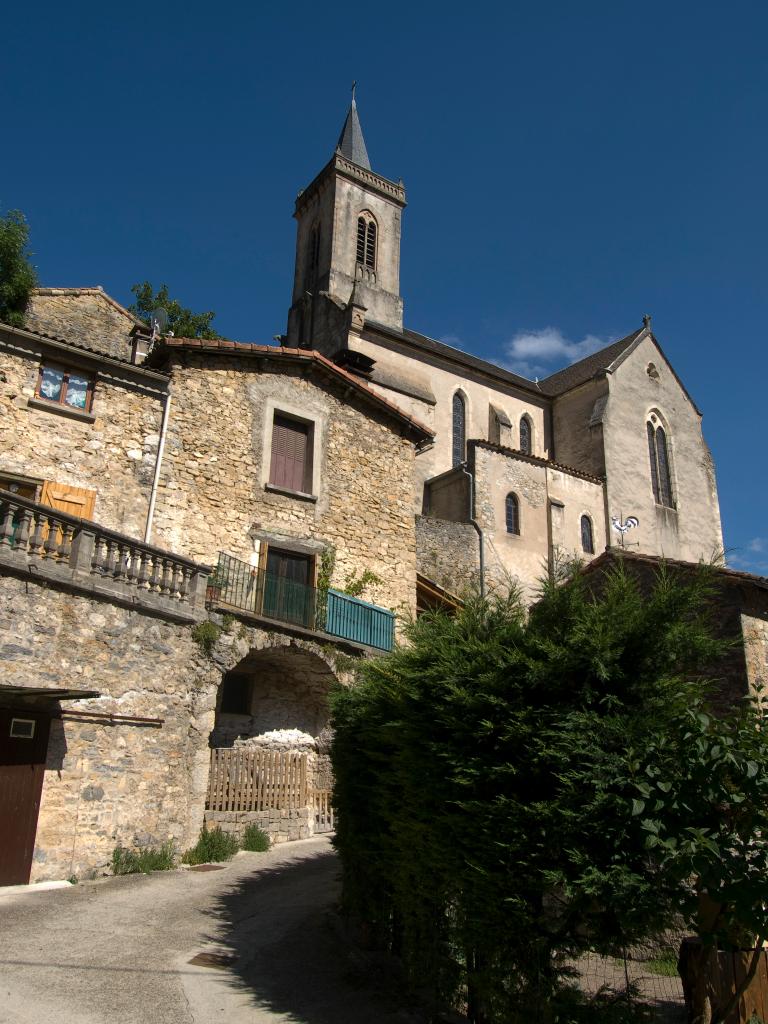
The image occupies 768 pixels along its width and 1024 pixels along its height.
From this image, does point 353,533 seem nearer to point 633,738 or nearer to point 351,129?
point 633,738

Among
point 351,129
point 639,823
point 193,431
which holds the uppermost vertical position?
point 351,129

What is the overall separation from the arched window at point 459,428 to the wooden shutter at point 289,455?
15.9 metres

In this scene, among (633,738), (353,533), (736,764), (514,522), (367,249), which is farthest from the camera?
(367,249)

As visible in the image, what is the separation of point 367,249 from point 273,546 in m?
26.9

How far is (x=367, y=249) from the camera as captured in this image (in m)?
40.0

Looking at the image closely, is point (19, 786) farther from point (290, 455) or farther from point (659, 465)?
point (659, 465)

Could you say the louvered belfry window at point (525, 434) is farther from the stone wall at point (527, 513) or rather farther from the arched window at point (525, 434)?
the stone wall at point (527, 513)

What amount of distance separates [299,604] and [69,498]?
5016 millimetres

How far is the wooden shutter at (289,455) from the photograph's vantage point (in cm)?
1811

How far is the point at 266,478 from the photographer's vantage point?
17.7 m

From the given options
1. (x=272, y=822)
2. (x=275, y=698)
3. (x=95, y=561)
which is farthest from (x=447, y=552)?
(x=95, y=561)

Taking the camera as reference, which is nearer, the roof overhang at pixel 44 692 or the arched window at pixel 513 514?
the roof overhang at pixel 44 692

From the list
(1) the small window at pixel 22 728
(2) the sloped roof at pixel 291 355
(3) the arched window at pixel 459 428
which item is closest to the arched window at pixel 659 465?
(3) the arched window at pixel 459 428

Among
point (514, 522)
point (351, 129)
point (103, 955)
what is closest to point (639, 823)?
point (103, 955)
